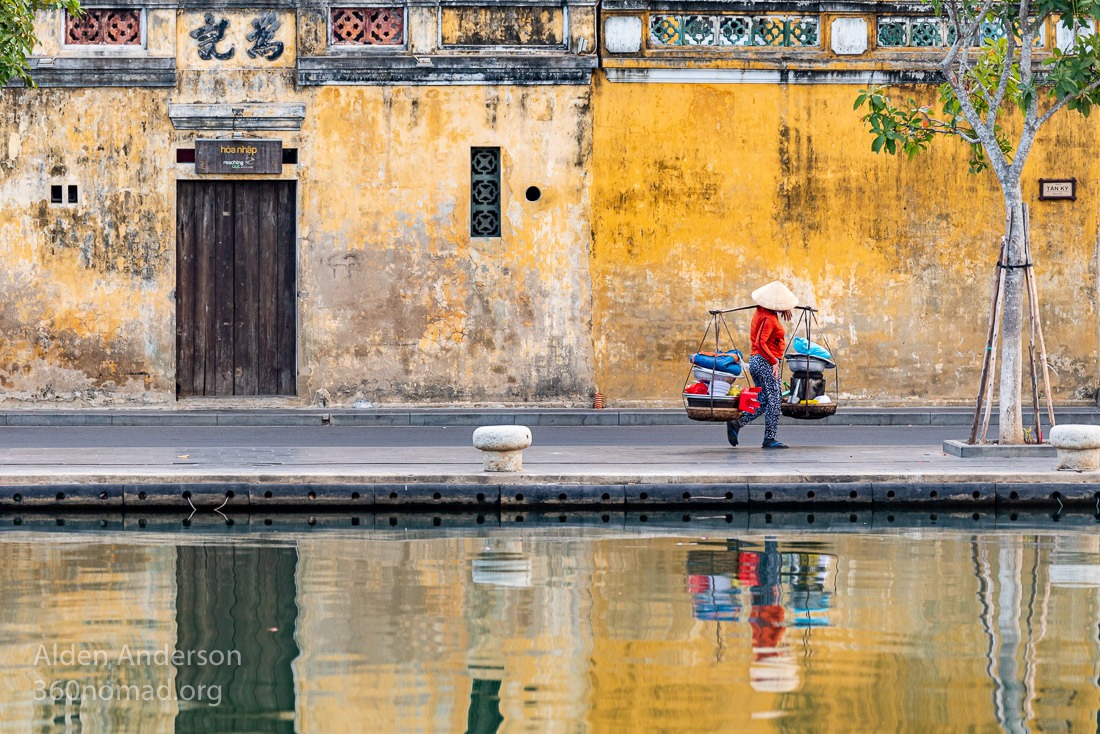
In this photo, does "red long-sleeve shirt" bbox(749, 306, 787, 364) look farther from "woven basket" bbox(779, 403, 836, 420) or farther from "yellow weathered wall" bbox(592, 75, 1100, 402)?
"yellow weathered wall" bbox(592, 75, 1100, 402)

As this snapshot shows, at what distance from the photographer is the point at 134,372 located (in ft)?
71.1

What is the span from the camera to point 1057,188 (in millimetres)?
21891

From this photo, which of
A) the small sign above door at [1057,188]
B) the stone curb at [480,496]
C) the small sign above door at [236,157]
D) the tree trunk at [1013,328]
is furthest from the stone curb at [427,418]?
the stone curb at [480,496]

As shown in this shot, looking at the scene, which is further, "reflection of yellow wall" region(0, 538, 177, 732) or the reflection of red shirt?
the reflection of red shirt

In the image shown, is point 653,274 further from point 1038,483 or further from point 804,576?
point 804,576

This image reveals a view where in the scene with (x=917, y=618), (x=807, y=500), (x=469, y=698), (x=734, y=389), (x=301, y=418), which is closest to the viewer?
(x=469, y=698)

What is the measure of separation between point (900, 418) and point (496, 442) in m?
8.35

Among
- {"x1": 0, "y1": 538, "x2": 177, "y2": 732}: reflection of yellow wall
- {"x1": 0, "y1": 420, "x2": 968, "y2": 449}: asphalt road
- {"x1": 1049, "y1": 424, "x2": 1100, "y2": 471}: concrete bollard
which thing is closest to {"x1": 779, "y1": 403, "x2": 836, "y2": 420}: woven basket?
{"x1": 0, "y1": 420, "x2": 968, "y2": 449}: asphalt road

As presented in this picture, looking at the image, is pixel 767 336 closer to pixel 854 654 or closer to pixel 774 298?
pixel 774 298

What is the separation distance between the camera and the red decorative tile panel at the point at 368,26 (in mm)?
21438

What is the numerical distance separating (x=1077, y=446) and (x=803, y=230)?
26.8 feet

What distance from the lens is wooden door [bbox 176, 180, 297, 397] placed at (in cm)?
2170

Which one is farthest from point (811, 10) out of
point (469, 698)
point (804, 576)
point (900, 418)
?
point (469, 698)

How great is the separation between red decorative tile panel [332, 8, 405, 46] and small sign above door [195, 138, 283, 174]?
1.53 metres
